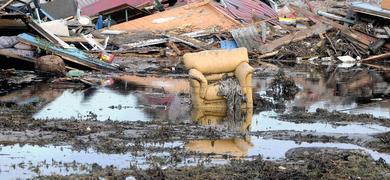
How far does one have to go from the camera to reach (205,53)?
1430cm

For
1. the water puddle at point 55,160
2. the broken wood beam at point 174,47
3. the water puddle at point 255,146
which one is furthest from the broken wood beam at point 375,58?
the water puddle at point 55,160

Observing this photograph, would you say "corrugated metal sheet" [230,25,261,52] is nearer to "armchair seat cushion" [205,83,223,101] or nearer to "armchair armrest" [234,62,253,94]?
"armchair armrest" [234,62,253,94]

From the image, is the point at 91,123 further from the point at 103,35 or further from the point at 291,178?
the point at 103,35

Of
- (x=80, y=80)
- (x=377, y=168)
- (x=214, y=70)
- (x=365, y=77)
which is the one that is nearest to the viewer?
(x=377, y=168)

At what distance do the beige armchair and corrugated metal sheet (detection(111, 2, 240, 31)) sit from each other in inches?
466

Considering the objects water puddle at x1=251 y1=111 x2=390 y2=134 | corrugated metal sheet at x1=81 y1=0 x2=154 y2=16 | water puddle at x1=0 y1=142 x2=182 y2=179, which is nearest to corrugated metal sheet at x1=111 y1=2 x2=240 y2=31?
corrugated metal sheet at x1=81 y1=0 x2=154 y2=16

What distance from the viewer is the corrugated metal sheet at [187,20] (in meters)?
26.4

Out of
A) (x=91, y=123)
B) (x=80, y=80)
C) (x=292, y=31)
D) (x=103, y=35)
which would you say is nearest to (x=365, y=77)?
(x=292, y=31)

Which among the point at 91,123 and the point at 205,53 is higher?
the point at 205,53

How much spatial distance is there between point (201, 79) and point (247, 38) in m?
11.4

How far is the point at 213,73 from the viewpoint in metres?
14.3

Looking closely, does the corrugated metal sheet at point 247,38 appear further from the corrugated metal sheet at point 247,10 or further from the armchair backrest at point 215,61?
the armchair backrest at point 215,61

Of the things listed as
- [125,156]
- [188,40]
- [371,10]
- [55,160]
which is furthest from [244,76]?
[371,10]

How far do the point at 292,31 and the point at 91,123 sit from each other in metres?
15.3
